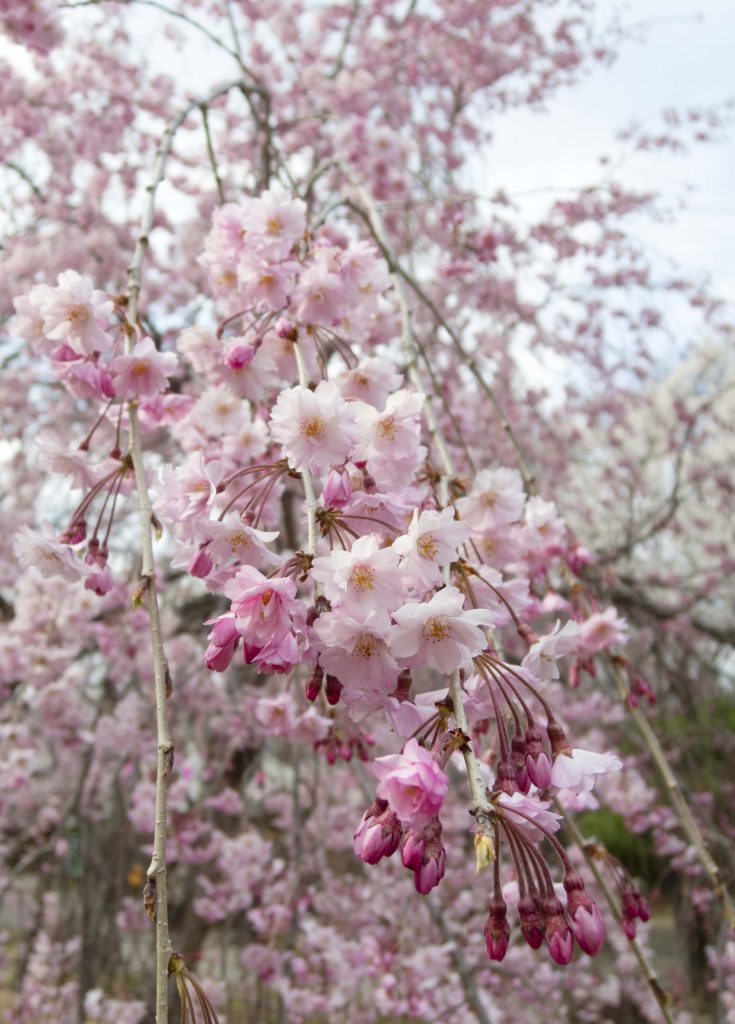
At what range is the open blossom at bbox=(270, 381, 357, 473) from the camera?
1073mm

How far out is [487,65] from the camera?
6.70 metres

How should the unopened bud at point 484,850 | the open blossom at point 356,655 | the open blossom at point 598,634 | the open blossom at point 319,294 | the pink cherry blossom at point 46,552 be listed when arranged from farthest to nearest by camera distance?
the open blossom at point 598,634 < the open blossom at point 319,294 < the pink cherry blossom at point 46,552 < the open blossom at point 356,655 < the unopened bud at point 484,850

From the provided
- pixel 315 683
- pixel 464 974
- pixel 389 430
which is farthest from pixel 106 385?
pixel 464 974

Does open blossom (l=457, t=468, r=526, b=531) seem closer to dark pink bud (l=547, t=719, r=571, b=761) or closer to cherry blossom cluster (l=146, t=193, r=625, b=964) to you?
cherry blossom cluster (l=146, t=193, r=625, b=964)

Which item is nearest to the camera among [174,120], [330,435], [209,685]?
[330,435]

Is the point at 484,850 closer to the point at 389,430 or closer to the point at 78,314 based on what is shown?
the point at 389,430

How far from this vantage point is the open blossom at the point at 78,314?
1.45 meters

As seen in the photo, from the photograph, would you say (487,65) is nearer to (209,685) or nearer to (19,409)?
(19,409)

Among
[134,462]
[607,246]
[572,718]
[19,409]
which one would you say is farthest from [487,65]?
[134,462]

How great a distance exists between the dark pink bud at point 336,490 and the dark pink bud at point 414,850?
0.44 meters

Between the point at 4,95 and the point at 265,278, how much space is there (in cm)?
467

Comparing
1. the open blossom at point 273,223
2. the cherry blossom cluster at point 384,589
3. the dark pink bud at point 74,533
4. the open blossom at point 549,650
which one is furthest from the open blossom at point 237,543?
the open blossom at point 273,223

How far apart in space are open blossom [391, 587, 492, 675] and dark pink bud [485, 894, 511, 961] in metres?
0.25

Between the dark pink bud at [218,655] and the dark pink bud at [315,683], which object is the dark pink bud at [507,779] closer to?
the dark pink bud at [315,683]
